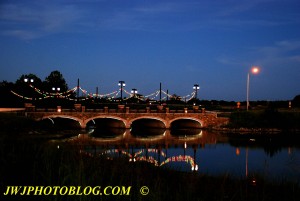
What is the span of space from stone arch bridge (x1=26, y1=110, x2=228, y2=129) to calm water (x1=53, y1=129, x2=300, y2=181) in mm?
11548

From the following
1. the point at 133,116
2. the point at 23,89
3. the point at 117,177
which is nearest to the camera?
the point at 117,177

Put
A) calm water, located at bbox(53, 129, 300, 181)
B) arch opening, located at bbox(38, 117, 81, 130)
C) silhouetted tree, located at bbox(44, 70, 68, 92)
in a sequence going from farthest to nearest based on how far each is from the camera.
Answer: silhouetted tree, located at bbox(44, 70, 68, 92)
arch opening, located at bbox(38, 117, 81, 130)
calm water, located at bbox(53, 129, 300, 181)

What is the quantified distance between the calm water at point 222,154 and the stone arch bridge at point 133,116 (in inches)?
455

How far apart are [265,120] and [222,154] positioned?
27660 mm

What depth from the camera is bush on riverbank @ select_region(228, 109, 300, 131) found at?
194ft

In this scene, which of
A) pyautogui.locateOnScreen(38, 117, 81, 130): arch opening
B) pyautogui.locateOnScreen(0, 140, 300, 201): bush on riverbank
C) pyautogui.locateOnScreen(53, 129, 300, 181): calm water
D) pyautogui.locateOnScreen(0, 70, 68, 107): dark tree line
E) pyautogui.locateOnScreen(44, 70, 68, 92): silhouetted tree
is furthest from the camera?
pyautogui.locateOnScreen(44, 70, 68, 92): silhouetted tree

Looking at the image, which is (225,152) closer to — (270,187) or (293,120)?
(270,187)

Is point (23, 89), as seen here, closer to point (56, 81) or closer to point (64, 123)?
point (64, 123)

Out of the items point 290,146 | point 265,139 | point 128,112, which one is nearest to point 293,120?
point 265,139

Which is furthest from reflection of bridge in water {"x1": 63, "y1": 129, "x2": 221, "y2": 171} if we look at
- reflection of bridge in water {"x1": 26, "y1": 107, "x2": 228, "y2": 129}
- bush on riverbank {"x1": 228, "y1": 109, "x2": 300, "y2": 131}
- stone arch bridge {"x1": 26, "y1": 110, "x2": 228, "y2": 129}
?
bush on riverbank {"x1": 228, "y1": 109, "x2": 300, "y2": 131}

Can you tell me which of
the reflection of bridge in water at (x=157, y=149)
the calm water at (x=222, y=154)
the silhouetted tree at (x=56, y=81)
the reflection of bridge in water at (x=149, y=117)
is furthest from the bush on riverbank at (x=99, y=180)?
the silhouetted tree at (x=56, y=81)

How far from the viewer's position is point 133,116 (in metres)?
57.8

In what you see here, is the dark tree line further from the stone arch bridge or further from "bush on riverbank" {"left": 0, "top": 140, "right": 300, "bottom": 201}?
"bush on riverbank" {"left": 0, "top": 140, "right": 300, "bottom": 201}

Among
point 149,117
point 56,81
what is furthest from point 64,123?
point 56,81
